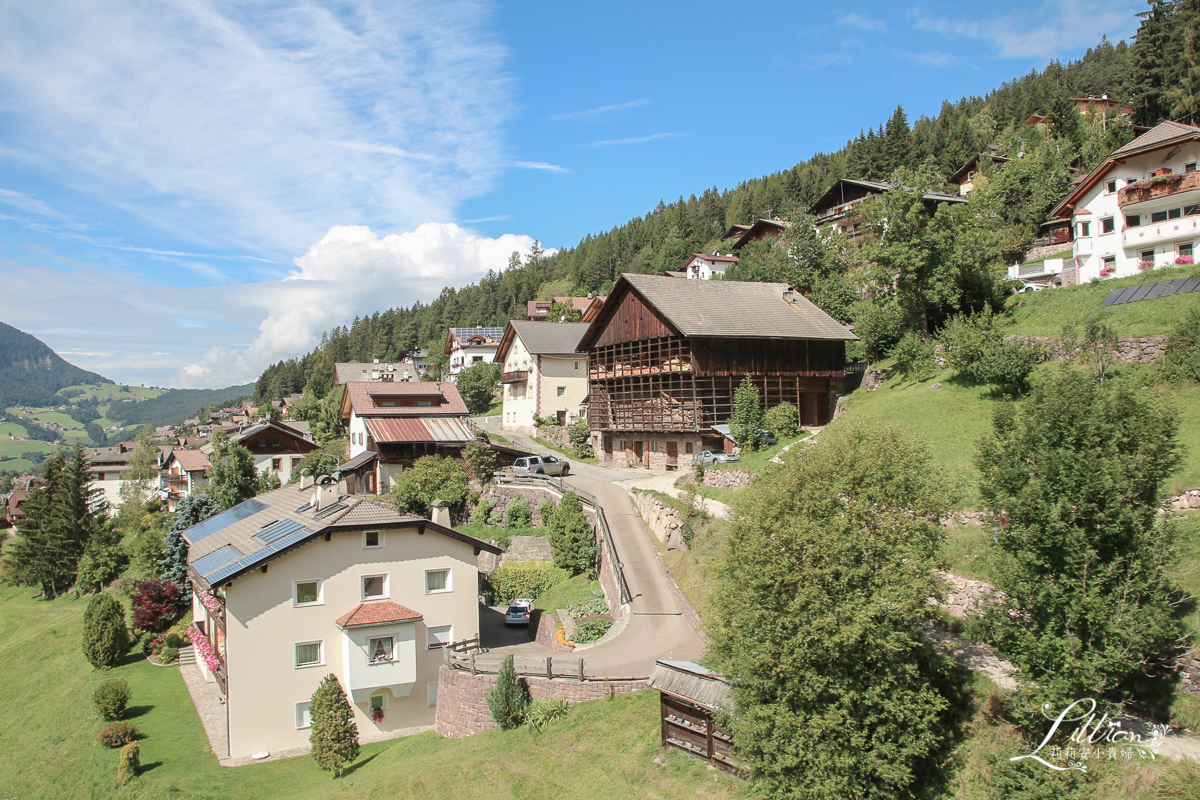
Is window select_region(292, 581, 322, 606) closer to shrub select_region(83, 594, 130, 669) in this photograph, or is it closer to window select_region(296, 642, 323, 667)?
window select_region(296, 642, 323, 667)

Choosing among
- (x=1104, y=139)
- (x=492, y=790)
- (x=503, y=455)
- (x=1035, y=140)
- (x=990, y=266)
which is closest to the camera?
(x=492, y=790)

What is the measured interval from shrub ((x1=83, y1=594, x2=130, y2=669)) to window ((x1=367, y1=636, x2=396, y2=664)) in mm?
17926

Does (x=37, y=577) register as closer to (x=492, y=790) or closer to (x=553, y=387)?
(x=553, y=387)

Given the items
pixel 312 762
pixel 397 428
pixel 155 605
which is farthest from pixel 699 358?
pixel 155 605

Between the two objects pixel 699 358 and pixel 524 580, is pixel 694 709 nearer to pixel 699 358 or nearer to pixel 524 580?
pixel 524 580

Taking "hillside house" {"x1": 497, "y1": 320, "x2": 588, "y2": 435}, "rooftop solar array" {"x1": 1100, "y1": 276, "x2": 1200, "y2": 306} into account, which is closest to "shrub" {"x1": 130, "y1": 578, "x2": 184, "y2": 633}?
"hillside house" {"x1": 497, "y1": 320, "x2": 588, "y2": 435}

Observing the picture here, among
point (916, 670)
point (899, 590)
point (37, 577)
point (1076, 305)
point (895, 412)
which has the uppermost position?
point (1076, 305)

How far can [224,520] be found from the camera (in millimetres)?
35812

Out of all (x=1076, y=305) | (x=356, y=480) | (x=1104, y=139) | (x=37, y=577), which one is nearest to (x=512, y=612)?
(x=356, y=480)

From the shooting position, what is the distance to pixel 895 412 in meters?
Answer: 32.9

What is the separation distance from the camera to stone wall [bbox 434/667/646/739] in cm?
2066

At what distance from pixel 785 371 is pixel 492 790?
30.6m

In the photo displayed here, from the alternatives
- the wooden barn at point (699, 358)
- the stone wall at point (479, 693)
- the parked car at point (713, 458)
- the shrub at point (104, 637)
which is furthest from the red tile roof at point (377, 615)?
the wooden barn at point (699, 358)

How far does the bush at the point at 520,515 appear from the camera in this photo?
39406 mm
